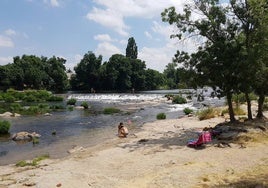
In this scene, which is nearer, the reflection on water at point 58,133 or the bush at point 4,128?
the reflection on water at point 58,133

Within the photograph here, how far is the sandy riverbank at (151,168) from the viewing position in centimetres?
1562

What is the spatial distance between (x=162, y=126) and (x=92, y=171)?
17.7m

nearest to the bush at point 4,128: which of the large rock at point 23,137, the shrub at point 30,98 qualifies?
the large rock at point 23,137

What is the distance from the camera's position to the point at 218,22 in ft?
83.8

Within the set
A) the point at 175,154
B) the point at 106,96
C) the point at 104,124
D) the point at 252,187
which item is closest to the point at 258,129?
the point at 175,154

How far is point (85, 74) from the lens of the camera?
131m

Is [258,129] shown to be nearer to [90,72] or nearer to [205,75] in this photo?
[205,75]

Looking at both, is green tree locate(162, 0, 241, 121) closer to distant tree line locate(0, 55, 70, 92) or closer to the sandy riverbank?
the sandy riverbank

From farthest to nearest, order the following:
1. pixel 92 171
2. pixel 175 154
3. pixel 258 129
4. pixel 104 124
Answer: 1. pixel 104 124
2. pixel 258 129
3. pixel 175 154
4. pixel 92 171

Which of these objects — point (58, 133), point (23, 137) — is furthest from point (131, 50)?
point (23, 137)

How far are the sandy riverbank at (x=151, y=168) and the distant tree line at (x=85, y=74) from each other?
101 meters

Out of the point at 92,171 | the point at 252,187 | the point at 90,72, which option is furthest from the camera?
the point at 90,72

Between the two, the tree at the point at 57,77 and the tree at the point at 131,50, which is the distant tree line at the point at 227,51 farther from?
the tree at the point at 131,50

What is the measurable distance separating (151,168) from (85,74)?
4506 inches
